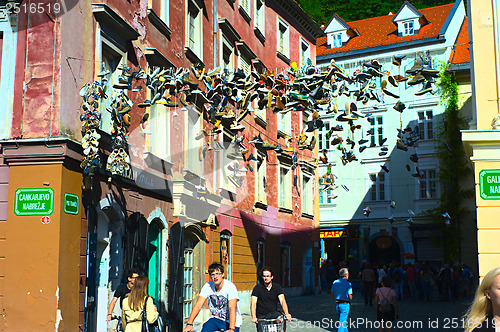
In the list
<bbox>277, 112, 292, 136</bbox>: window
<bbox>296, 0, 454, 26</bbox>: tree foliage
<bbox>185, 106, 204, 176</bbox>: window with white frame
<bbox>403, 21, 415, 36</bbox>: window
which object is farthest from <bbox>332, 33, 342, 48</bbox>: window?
<bbox>185, 106, 204, 176</bbox>: window with white frame

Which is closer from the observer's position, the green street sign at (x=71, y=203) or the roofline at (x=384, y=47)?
the green street sign at (x=71, y=203)

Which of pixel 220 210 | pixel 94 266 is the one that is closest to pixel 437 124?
pixel 220 210

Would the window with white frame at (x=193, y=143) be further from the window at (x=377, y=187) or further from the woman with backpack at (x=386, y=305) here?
the window at (x=377, y=187)

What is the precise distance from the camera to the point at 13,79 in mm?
12234

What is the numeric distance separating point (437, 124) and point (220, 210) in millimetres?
21035

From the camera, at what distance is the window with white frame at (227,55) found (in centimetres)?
2230

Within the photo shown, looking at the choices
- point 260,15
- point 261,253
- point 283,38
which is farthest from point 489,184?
point 283,38

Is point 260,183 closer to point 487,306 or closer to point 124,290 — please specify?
point 124,290

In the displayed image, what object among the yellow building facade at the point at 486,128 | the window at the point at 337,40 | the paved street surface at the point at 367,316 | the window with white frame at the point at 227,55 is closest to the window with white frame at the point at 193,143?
the window with white frame at the point at 227,55

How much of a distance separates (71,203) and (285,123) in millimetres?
18519

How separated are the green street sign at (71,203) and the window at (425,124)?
98.1 feet

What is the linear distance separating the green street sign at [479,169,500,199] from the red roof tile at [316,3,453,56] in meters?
29.9

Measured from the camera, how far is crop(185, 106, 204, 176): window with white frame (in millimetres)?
19047

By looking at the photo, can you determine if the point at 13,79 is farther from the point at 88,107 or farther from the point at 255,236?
the point at 255,236
